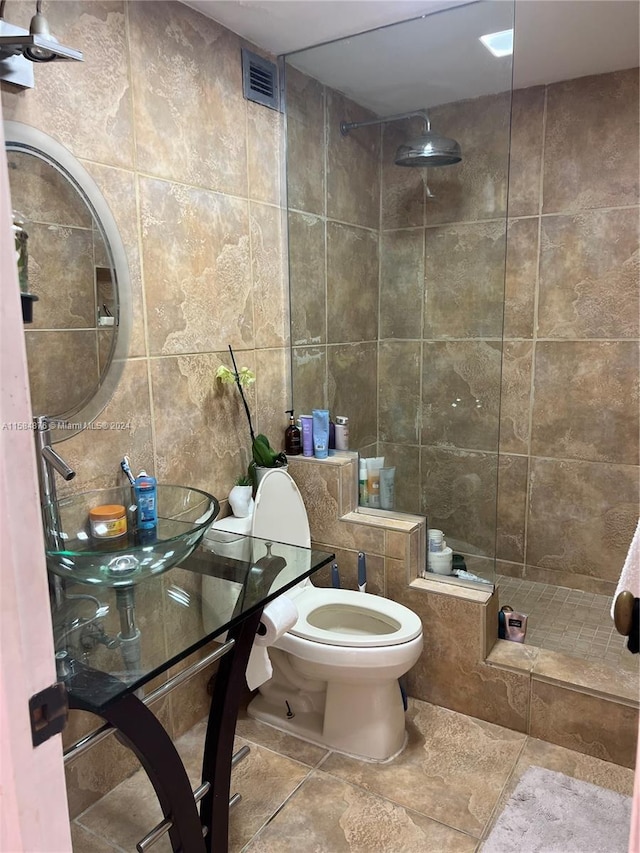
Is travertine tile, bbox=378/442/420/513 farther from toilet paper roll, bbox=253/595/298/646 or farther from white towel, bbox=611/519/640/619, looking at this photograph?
white towel, bbox=611/519/640/619

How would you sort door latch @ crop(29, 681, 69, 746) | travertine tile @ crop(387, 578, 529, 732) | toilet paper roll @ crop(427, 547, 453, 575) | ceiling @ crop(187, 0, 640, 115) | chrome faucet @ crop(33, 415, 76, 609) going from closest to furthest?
1. door latch @ crop(29, 681, 69, 746)
2. chrome faucet @ crop(33, 415, 76, 609)
3. ceiling @ crop(187, 0, 640, 115)
4. travertine tile @ crop(387, 578, 529, 732)
5. toilet paper roll @ crop(427, 547, 453, 575)

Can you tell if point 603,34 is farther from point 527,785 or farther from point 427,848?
point 427,848

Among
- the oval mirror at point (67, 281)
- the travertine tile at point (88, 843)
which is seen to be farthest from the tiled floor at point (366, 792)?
the oval mirror at point (67, 281)

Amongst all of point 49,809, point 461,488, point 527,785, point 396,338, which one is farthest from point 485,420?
point 49,809

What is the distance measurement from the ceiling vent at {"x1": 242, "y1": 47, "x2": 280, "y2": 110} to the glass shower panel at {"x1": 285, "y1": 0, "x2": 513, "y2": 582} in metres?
0.08

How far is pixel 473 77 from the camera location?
7.37ft

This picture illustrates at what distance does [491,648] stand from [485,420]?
84 centimetres

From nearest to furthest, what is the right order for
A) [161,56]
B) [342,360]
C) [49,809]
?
[49,809], [161,56], [342,360]

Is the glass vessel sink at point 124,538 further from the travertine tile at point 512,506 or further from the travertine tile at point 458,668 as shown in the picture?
the travertine tile at point 512,506

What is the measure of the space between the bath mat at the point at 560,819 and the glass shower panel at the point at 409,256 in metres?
0.72

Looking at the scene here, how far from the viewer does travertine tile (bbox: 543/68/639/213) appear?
254 cm

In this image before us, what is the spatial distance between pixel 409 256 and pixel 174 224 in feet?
3.63

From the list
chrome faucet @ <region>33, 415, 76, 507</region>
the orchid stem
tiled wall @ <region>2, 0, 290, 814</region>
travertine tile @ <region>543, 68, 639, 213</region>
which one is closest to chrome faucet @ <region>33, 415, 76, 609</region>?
chrome faucet @ <region>33, 415, 76, 507</region>

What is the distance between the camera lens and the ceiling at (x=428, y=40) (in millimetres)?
2002
